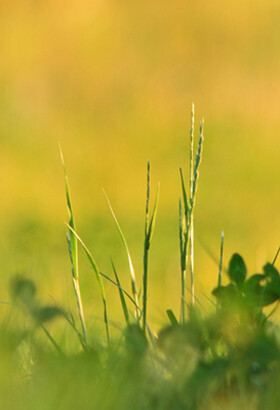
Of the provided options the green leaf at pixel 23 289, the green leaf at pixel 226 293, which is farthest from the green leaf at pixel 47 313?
the green leaf at pixel 226 293

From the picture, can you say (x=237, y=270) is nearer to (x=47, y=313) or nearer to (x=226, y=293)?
(x=226, y=293)

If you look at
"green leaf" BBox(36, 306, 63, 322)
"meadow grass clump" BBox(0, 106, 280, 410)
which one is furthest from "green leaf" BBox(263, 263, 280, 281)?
"green leaf" BBox(36, 306, 63, 322)

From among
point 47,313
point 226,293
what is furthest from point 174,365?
point 47,313

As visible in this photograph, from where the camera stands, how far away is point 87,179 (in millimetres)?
4098

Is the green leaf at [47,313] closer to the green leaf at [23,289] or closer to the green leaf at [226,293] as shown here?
the green leaf at [23,289]

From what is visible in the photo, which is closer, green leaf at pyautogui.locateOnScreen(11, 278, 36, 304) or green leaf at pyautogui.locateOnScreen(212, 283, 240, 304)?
green leaf at pyautogui.locateOnScreen(212, 283, 240, 304)

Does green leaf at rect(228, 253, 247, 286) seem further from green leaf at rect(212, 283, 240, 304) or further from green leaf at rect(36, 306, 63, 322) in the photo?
green leaf at rect(36, 306, 63, 322)

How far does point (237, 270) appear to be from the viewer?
0.91 m

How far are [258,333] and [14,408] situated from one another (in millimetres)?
246

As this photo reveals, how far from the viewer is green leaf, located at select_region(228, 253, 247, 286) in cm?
91

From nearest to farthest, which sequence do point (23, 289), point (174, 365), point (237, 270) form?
point (174, 365) < point (237, 270) < point (23, 289)

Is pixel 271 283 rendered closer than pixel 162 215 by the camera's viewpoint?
Yes

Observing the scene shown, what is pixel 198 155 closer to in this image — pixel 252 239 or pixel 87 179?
pixel 252 239

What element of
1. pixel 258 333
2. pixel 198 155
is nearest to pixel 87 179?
pixel 198 155
